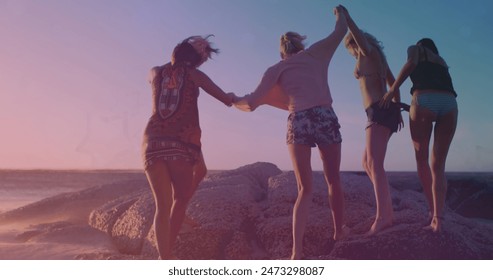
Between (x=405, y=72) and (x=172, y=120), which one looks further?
(x=405, y=72)

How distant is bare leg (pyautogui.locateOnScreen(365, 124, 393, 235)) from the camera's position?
4012mm

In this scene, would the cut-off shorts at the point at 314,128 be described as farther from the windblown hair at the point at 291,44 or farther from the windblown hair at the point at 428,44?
the windblown hair at the point at 428,44

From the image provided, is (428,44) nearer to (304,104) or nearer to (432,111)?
(432,111)

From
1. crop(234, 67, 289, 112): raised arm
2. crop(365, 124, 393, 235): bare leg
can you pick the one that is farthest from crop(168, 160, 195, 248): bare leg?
crop(365, 124, 393, 235): bare leg

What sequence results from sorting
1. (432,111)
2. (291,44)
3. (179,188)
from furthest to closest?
(432,111) → (291,44) → (179,188)

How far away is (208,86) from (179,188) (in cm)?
87

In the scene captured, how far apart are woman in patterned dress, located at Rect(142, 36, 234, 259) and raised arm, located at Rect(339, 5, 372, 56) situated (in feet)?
4.04

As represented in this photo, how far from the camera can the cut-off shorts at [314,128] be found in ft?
12.0

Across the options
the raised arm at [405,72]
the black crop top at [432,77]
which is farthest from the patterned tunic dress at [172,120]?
the black crop top at [432,77]

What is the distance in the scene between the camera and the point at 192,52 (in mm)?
3715

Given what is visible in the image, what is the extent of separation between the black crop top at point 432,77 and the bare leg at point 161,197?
2377mm

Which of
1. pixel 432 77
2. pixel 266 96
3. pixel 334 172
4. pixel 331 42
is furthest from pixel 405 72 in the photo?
pixel 266 96

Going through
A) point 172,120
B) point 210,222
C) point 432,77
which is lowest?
point 210,222
